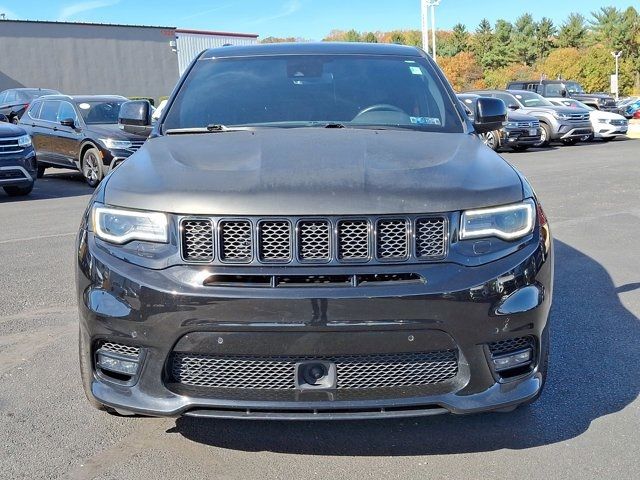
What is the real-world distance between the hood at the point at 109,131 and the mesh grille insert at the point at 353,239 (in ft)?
35.4

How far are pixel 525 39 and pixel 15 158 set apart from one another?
89097 mm

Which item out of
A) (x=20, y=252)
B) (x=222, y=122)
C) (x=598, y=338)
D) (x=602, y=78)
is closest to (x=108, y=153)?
(x=20, y=252)

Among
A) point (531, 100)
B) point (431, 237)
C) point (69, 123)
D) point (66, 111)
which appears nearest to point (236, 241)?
point (431, 237)

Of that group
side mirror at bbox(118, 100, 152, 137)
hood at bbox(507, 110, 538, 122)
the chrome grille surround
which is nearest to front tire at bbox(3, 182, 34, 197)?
side mirror at bbox(118, 100, 152, 137)

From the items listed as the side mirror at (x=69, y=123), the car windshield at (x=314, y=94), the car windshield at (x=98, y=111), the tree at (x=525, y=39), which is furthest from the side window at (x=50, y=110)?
the tree at (x=525, y=39)

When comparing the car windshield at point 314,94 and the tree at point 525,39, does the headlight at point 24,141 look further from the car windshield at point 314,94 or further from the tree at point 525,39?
the tree at point 525,39

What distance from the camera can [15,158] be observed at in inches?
443

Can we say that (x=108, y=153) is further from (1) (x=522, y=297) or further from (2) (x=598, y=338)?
(1) (x=522, y=297)

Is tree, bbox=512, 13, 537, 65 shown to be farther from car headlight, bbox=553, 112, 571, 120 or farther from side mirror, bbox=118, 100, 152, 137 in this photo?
side mirror, bbox=118, 100, 152, 137

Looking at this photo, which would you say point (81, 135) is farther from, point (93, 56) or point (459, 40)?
point (459, 40)

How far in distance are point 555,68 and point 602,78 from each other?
19.0 feet

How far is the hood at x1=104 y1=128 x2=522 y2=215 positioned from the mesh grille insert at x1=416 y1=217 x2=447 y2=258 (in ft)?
0.17

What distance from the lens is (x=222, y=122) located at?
4.02 metres

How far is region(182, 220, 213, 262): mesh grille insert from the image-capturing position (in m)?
2.70
